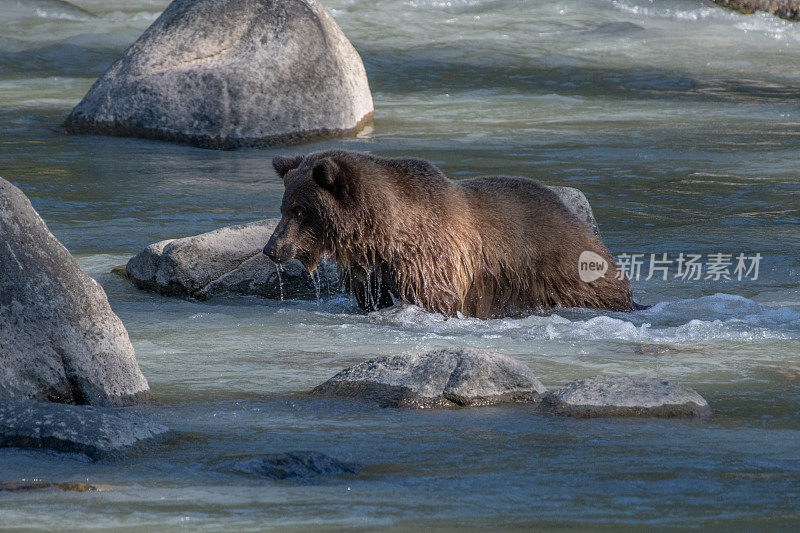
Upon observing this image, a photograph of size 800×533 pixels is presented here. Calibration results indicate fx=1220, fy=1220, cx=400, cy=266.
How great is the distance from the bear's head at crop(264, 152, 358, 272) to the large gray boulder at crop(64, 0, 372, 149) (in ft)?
25.9

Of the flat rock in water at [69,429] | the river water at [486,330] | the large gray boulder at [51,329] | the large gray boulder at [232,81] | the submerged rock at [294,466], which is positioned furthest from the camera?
the large gray boulder at [232,81]

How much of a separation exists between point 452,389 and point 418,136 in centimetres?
1099

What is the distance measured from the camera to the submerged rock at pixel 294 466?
4.79 meters

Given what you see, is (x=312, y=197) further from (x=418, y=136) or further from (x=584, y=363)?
(x=418, y=136)

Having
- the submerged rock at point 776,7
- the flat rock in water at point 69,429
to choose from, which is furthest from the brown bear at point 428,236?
the submerged rock at point 776,7

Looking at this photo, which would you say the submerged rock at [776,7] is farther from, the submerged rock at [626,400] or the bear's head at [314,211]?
the submerged rock at [626,400]

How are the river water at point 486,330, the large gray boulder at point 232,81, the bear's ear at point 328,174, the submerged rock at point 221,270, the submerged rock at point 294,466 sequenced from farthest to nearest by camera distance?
1. the large gray boulder at point 232,81
2. the submerged rock at point 221,270
3. the bear's ear at point 328,174
4. the submerged rock at point 294,466
5. the river water at point 486,330

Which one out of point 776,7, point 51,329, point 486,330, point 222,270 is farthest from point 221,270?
point 776,7

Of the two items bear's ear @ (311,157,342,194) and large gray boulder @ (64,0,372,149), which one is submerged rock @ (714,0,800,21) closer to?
large gray boulder @ (64,0,372,149)

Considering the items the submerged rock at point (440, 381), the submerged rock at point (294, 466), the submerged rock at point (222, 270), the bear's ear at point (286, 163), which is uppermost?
the bear's ear at point (286, 163)

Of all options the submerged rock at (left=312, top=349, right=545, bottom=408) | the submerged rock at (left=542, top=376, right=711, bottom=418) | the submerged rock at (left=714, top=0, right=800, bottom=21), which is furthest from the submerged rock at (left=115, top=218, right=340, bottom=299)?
the submerged rock at (left=714, top=0, right=800, bottom=21)

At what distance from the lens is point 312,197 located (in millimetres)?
8398

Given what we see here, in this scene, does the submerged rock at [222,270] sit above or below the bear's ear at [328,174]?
below

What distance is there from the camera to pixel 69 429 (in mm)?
5051
